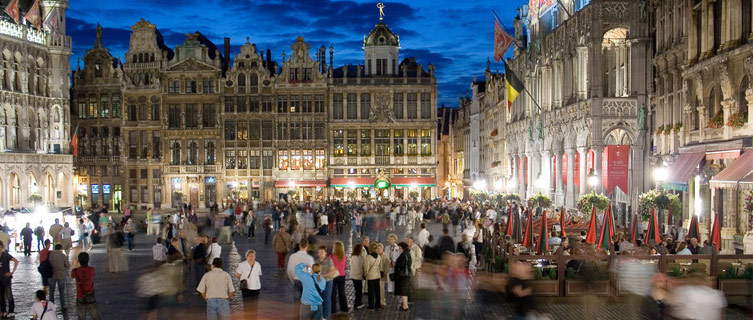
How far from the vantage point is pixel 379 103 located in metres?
72.2

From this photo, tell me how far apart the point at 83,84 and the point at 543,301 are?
6243 centimetres

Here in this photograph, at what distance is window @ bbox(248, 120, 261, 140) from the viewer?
7169 centimetres

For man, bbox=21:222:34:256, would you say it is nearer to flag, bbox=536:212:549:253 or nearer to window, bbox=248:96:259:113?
flag, bbox=536:212:549:253

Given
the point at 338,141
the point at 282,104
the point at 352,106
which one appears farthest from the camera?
the point at 338,141

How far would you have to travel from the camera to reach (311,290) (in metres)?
14.3

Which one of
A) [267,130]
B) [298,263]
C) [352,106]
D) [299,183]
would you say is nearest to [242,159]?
[267,130]

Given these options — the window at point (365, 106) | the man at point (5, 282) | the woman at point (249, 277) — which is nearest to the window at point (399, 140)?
the window at point (365, 106)

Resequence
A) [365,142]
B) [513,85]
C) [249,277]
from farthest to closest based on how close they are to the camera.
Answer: [365,142], [513,85], [249,277]

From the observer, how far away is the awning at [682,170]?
1067 inches

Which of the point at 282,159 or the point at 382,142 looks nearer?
the point at 282,159

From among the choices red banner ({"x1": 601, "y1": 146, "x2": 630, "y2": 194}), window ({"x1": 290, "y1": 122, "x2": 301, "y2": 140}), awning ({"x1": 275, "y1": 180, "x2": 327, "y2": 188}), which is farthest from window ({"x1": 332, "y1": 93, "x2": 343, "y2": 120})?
red banner ({"x1": 601, "y1": 146, "x2": 630, "y2": 194})

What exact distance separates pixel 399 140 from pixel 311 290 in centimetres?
5894

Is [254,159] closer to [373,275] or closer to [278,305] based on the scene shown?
[278,305]

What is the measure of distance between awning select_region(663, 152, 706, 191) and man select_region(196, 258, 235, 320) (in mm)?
18664
